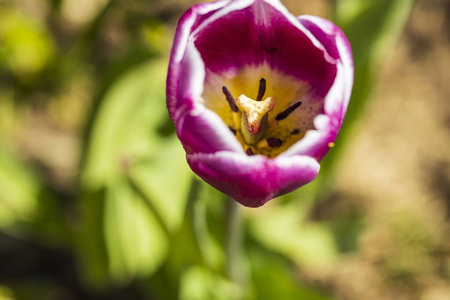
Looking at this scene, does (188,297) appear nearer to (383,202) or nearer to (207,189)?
(207,189)

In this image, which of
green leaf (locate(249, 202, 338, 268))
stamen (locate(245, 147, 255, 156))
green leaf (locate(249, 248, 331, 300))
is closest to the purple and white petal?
stamen (locate(245, 147, 255, 156))

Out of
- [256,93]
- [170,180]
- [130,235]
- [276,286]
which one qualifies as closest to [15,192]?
[130,235]

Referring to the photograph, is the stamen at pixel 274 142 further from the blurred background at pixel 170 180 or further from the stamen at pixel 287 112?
the blurred background at pixel 170 180

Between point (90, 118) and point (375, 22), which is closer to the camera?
point (375, 22)

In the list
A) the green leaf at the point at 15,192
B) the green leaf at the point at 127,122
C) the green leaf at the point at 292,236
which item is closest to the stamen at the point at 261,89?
the green leaf at the point at 127,122

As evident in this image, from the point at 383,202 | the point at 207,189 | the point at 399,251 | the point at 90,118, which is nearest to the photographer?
the point at 207,189

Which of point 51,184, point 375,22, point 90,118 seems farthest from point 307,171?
point 51,184

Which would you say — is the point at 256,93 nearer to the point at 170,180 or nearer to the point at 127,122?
the point at 170,180
